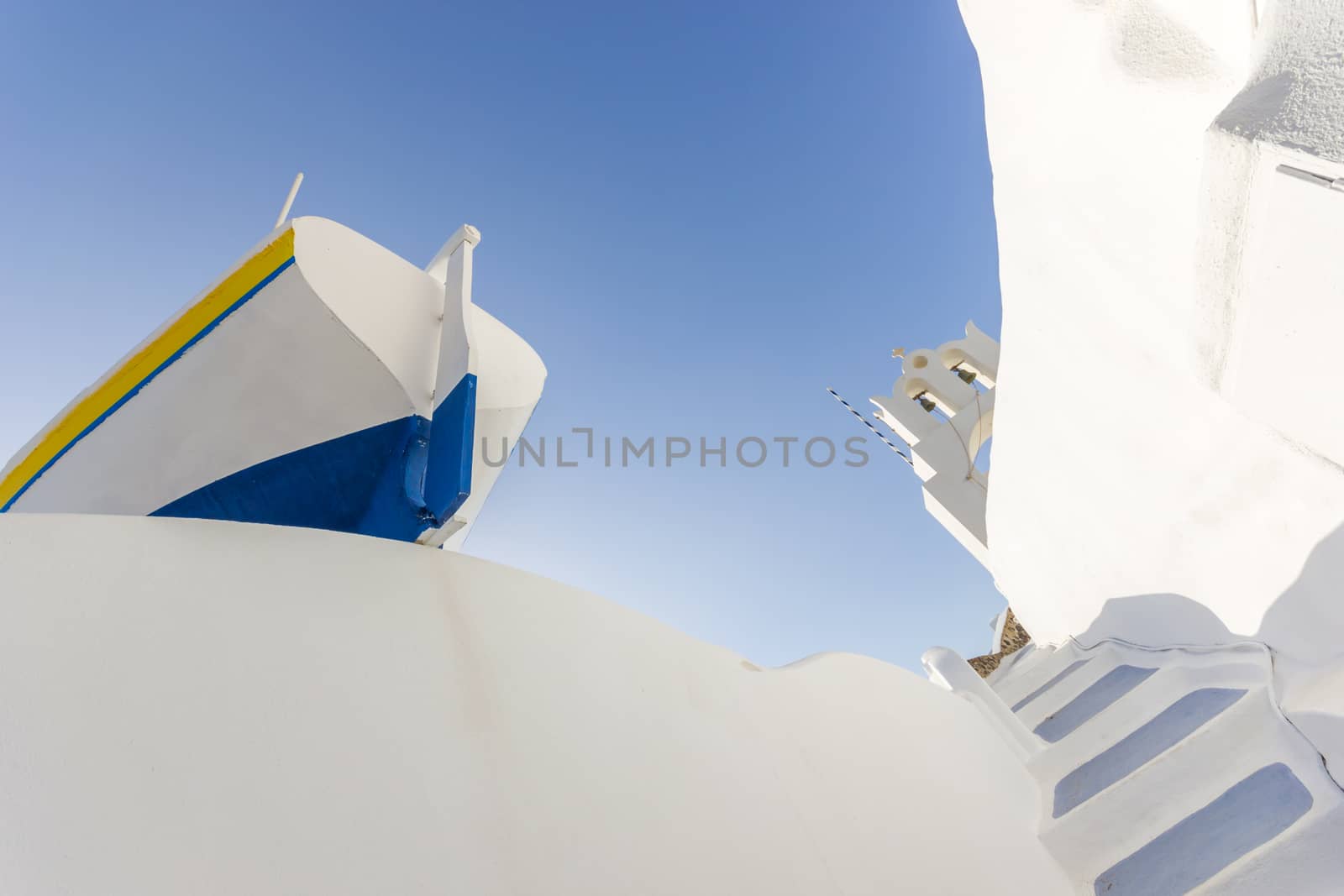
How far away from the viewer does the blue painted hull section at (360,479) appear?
2.47 meters

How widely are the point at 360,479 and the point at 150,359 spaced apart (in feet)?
A: 4.31

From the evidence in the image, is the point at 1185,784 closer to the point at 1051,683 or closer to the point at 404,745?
the point at 1051,683

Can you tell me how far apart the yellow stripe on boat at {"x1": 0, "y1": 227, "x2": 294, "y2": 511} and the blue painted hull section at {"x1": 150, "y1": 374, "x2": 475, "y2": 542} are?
2.30 ft

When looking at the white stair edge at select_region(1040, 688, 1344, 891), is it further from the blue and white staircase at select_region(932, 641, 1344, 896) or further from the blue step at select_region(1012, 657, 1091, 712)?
the blue step at select_region(1012, 657, 1091, 712)

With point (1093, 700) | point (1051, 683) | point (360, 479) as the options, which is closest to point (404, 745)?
point (360, 479)

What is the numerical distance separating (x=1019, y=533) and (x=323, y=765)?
11.9 feet

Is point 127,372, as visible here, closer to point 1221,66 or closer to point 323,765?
point 323,765

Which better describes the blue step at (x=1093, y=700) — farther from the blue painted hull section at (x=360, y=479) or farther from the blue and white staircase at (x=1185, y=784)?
the blue painted hull section at (x=360, y=479)

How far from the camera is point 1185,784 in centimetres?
203

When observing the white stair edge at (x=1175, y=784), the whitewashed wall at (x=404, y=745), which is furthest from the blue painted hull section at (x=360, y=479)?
the white stair edge at (x=1175, y=784)

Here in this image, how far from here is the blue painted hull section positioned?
2.47 m

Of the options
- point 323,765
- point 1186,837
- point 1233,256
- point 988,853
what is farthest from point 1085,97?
point 323,765

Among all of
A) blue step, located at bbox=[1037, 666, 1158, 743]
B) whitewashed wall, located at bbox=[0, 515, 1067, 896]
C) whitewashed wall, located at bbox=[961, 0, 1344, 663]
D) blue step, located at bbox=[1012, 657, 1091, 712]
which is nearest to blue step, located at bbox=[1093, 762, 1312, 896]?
whitewashed wall, located at bbox=[0, 515, 1067, 896]

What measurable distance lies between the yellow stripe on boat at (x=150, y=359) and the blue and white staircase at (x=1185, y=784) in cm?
343
